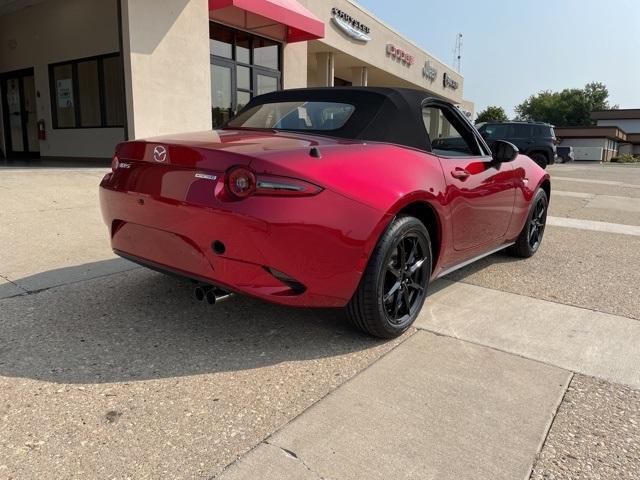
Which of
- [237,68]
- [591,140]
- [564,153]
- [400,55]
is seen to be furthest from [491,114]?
[237,68]

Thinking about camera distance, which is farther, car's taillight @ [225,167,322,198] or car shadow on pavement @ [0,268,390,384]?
car shadow on pavement @ [0,268,390,384]

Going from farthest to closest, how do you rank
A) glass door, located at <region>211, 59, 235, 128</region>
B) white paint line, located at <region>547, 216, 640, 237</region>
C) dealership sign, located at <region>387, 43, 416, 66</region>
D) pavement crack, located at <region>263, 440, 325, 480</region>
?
1. dealership sign, located at <region>387, 43, 416, 66</region>
2. glass door, located at <region>211, 59, 235, 128</region>
3. white paint line, located at <region>547, 216, 640, 237</region>
4. pavement crack, located at <region>263, 440, 325, 480</region>

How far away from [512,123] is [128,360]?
19114 mm

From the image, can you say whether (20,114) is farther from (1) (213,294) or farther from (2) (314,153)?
(2) (314,153)

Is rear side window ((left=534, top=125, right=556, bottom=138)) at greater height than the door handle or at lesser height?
greater

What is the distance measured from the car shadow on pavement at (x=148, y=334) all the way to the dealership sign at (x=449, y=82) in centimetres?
3210

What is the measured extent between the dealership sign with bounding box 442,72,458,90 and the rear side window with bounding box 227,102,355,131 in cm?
3128

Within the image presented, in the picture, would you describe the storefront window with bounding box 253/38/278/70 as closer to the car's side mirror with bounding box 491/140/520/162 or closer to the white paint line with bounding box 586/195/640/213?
the white paint line with bounding box 586/195/640/213

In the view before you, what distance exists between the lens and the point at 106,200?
11.0ft

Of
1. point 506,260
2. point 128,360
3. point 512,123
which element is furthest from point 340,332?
point 512,123

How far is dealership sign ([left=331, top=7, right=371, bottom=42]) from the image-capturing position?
1892 centimetres

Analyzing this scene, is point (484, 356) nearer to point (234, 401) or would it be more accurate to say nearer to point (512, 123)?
point (234, 401)

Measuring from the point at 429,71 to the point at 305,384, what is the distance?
96.8ft

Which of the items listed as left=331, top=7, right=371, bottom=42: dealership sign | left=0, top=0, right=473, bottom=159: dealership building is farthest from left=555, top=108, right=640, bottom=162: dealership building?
left=0, top=0, right=473, bottom=159: dealership building
